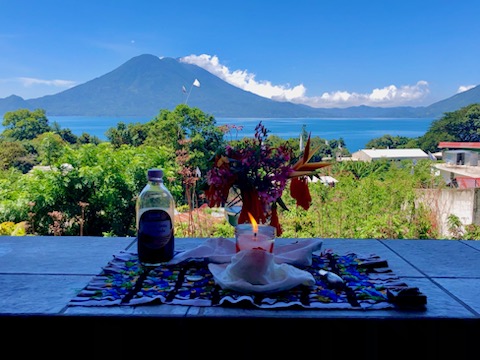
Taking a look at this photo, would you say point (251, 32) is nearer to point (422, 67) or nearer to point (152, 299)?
point (422, 67)

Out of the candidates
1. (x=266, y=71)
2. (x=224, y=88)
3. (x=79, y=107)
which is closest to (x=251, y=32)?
(x=266, y=71)

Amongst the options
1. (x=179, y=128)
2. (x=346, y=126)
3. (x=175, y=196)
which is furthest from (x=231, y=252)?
(x=346, y=126)

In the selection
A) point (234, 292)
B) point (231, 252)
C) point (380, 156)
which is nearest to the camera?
point (234, 292)

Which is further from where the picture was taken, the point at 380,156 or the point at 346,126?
the point at 346,126

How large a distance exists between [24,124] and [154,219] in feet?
18.6

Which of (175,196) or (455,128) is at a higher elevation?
(455,128)

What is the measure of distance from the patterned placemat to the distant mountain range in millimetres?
7727

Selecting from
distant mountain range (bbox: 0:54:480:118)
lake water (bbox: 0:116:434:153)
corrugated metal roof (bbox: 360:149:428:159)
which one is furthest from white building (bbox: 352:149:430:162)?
distant mountain range (bbox: 0:54:480:118)

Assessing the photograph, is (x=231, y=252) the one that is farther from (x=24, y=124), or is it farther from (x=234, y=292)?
(x=24, y=124)

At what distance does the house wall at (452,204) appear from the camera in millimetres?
3016

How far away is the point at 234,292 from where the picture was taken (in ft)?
3.11

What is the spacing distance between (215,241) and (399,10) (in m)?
25.4

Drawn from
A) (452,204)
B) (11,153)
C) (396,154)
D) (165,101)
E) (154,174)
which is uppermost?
(165,101)

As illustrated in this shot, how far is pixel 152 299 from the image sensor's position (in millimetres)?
901
